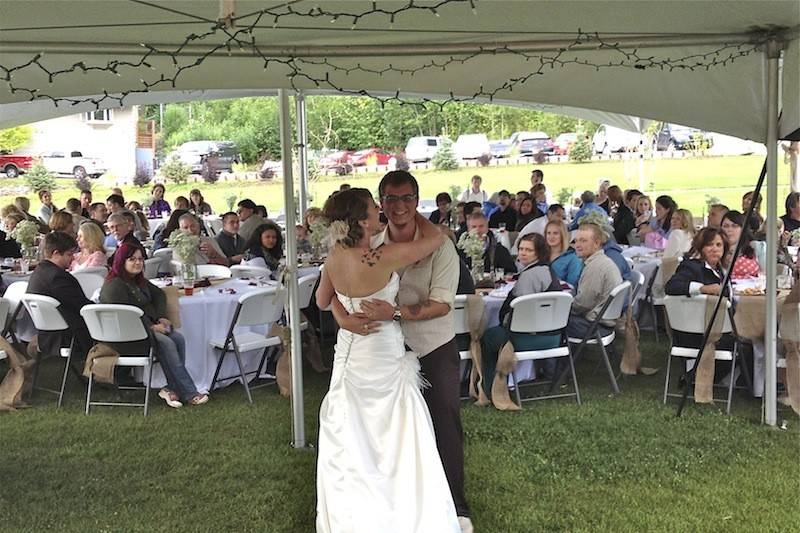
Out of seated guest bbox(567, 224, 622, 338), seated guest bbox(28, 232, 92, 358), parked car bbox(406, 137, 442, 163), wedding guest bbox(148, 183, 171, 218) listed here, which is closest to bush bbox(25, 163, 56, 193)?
wedding guest bbox(148, 183, 171, 218)

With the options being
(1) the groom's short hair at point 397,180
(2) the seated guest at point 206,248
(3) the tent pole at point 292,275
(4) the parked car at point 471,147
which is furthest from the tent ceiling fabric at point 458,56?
(4) the parked car at point 471,147

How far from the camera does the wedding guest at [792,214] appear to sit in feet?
26.7

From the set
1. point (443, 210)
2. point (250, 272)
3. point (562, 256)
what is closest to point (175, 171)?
point (443, 210)

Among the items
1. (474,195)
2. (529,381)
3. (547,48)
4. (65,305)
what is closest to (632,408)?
(529,381)

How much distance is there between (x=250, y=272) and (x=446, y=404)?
3938mm

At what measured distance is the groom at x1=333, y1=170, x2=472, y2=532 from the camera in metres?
3.20

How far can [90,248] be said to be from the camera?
6844 mm

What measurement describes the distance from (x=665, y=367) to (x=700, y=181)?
21.5 metres

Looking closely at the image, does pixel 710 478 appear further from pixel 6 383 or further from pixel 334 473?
pixel 6 383

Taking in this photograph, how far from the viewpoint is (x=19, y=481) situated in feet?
13.8

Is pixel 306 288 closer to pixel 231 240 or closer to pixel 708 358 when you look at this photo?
pixel 231 240

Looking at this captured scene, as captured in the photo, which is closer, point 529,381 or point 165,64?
point 165,64

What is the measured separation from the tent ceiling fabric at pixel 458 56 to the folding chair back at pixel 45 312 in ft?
5.53

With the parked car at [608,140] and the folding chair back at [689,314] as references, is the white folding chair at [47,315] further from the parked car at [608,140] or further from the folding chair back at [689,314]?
the parked car at [608,140]
